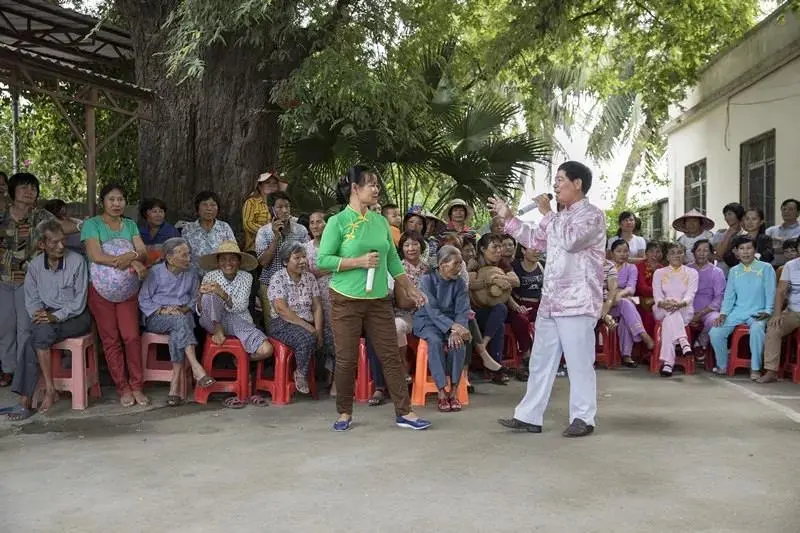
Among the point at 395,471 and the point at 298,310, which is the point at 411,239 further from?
the point at 395,471

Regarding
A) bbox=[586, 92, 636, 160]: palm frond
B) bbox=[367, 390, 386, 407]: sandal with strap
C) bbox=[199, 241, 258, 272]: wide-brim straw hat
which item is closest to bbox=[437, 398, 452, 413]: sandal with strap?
bbox=[367, 390, 386, 407]: sandal with strap

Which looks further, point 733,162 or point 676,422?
point 733,162

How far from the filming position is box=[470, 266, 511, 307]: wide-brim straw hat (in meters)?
7.59

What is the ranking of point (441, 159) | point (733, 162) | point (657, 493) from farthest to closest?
point (733, 162) → point (441, 159) → point (657, 493)

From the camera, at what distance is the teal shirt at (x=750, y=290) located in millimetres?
8102

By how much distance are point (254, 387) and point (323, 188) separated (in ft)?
12.6

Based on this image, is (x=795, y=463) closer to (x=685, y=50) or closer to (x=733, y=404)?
(x=733, y=404)

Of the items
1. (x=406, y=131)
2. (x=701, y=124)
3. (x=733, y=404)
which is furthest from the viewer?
(x=701, y=124)

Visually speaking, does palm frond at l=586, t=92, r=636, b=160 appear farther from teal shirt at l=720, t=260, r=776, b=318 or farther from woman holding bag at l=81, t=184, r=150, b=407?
woman holding bag at l=81, t=184, r=150, b=407

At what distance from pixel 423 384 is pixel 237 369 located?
1461 mm

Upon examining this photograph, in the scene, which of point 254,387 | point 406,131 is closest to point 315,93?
point 406,131

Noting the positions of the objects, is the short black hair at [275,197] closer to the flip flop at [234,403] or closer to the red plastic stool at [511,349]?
the flip flop at [234,403]

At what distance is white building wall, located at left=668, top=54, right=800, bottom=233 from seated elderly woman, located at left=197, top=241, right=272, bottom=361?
26.6 ft

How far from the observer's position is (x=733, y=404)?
665 centimetres
